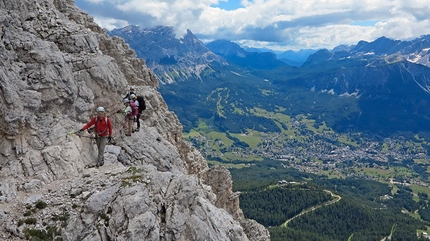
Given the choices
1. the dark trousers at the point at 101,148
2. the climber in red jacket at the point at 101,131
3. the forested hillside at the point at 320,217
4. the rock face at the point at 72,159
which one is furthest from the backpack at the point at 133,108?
the forested hillside at the point at 320,217

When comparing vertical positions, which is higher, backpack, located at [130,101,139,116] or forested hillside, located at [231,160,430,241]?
backpack, located at [130,101,139,116]

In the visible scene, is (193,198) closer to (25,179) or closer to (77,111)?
(25,179)

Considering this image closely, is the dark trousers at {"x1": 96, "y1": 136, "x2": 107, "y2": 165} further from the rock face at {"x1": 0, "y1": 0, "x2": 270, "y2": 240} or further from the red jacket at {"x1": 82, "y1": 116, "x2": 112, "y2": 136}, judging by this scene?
the rock face at {"x1": 0, "y1": 0, "x2": 270, "y2": 240}

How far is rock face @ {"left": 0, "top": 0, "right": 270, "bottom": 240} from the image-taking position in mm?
23203

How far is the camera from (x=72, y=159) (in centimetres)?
2833

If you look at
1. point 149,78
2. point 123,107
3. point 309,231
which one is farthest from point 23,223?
point 309,231

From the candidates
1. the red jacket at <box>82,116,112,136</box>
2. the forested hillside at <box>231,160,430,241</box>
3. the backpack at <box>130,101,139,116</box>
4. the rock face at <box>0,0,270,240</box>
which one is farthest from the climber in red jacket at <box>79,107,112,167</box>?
the forested hillside at <box>231,160,430,241</box>

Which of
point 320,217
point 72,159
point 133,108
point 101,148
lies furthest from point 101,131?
point 320,217

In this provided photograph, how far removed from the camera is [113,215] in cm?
2366

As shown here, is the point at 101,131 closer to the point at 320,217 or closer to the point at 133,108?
the point at 133,108

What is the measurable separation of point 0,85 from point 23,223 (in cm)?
1177

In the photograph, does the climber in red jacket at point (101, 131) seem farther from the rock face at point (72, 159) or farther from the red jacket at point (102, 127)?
the rock face at point (72, 159)

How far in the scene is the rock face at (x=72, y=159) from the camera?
23.2m

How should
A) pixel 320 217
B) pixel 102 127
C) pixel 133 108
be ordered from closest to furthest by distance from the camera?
1. pixel 102 127
2. pixel 133 108
3. pixel 320 217
